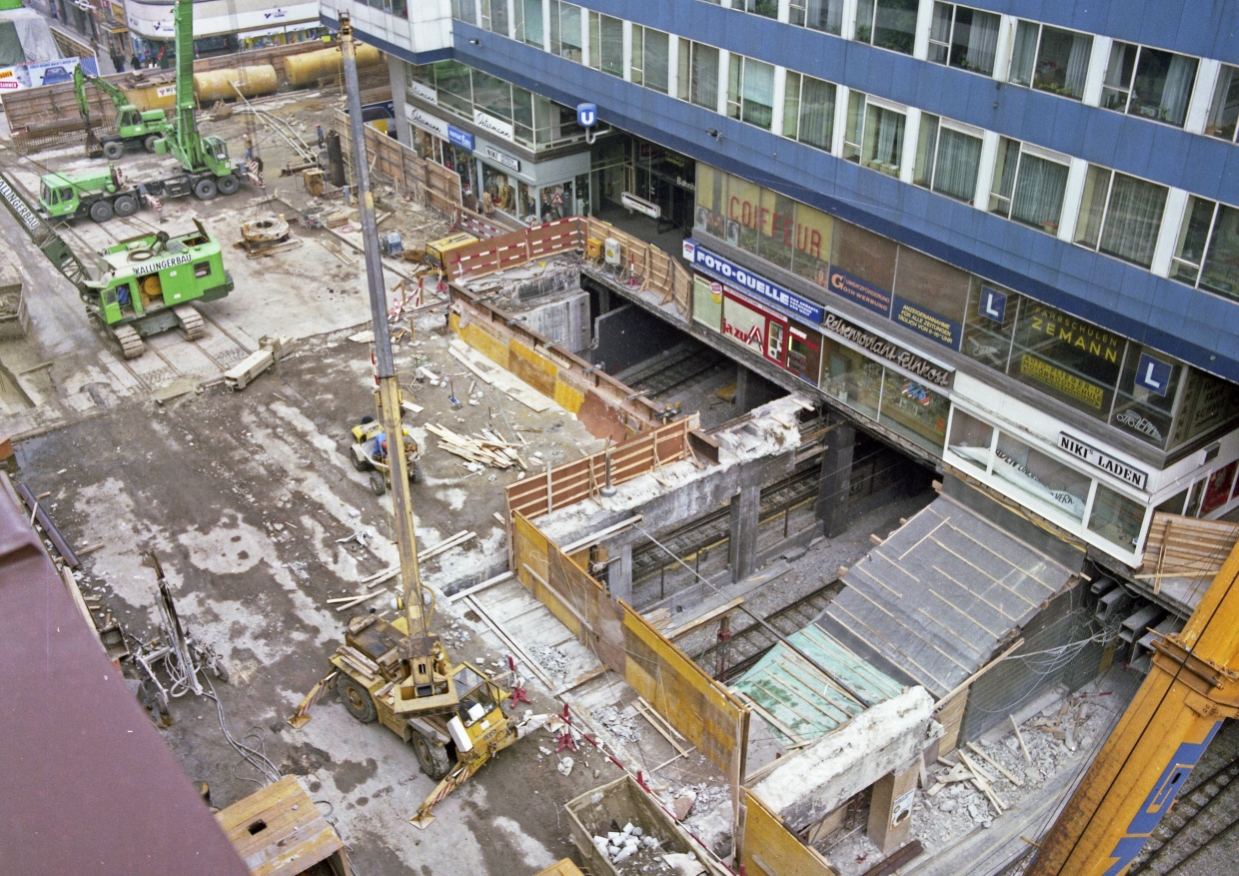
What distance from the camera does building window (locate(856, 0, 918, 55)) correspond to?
2833 centimetres

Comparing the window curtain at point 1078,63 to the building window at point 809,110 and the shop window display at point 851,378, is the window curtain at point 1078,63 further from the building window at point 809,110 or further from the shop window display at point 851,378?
the shop window display at point 851,378

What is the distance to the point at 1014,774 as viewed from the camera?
2859cm

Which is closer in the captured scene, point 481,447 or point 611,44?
point 481,447

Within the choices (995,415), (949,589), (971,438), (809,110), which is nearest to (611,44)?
(809,110)

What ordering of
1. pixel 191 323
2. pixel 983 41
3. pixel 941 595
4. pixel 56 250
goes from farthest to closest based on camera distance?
pixel 191 323, pixel 56 250, pixel 941 595, pixel 983 41

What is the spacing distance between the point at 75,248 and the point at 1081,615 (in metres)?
41.1

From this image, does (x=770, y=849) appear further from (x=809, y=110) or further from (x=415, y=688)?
(x=809, y=110)

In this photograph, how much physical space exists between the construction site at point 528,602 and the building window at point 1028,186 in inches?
267

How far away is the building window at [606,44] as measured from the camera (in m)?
38.2

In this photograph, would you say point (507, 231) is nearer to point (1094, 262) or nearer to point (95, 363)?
point (95, 363)

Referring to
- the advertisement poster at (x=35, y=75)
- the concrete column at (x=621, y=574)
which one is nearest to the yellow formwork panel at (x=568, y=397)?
the concrete column at (x=621, y=574)

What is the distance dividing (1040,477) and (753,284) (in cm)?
1076

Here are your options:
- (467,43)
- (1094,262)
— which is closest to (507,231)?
(467,43)

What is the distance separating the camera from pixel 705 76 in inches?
1383
